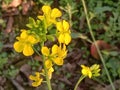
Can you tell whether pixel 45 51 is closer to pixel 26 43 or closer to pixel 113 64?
pixel 26 43

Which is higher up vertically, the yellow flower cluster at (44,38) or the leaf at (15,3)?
the yellow flower cluster at (44,38)

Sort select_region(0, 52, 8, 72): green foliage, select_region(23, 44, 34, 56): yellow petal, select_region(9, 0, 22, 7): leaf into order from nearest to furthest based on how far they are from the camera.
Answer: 1. select_region(23, 44, 34, 56): yellow petal
2. select_region(0, 52, 8, 72): green foliage
3. select_region(9, 0, 22, 7): leaf

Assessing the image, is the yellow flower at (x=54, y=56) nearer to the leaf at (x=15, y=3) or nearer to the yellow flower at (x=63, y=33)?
the yellow flower at (x=63, y=33)

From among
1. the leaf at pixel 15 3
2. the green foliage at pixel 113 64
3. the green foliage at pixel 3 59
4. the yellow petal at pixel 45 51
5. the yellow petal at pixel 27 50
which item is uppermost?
the yellow petal at pixel 27 50

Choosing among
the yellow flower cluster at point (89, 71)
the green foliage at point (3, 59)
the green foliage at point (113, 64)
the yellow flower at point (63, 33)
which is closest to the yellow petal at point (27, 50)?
the yellow flower at point (63, 33)

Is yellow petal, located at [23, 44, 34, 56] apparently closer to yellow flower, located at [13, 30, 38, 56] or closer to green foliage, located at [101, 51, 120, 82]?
yellow flower, located at [13, 30, 38, 56]

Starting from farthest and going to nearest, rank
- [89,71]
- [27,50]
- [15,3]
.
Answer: [15,3] → [89,71] → [27,50]

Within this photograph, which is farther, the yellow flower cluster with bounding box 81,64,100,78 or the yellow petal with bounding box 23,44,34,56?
the yellow flower cluster with bounding box 81,64,100,78

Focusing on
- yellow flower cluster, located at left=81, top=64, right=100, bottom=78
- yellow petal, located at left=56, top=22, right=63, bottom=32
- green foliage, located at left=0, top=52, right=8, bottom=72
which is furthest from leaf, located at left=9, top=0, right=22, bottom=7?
yellow petal, located at left=56, top=22, right=63, bottom=32

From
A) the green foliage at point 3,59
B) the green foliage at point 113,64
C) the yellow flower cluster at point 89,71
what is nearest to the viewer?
the yellow flower cluster at point 89,71

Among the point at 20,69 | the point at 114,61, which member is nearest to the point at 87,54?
the point at 114,61

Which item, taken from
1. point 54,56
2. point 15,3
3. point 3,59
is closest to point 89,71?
point 54,56

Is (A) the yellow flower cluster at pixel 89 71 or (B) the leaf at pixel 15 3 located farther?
(B) the leaf at pixel 15 3
